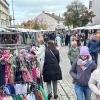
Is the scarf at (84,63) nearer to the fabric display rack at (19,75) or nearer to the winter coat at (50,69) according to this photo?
the fabric display rack at (19,75)

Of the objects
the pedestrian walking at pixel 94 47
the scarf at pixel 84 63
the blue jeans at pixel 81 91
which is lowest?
the blue jeans at pixel 81 91

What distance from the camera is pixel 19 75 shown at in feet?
25.5

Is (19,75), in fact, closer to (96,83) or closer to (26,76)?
(26,76)

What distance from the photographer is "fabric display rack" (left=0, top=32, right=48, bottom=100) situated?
23.5 ft

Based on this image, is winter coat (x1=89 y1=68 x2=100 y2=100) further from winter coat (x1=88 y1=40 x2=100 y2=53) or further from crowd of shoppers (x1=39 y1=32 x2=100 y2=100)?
winter coat (x1=88 y1=40 x2=100 y2=53)

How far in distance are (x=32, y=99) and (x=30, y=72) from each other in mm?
1085

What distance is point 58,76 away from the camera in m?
10.7

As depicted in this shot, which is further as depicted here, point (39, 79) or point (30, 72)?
point (39, 79)

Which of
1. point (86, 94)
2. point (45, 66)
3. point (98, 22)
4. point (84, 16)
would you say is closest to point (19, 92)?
point (86, 94)

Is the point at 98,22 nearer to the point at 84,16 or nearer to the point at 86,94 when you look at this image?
the point at 84,16

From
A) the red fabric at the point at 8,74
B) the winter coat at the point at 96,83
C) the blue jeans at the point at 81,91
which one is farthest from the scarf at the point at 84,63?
the winter coat at the point at 96,83

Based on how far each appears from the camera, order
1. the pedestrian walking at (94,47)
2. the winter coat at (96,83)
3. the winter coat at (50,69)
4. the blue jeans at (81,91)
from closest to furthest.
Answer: the winter coat at (96,83), the blue jeans at (81,91), the winter coat at (50,69), the pedestrian walking at (94,47)

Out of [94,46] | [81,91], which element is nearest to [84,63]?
[81,91]

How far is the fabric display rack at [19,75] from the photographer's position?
23.5 feet
